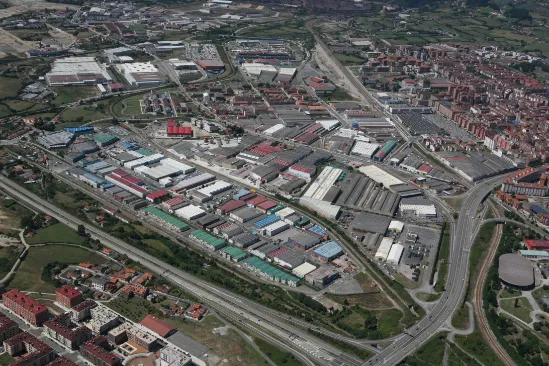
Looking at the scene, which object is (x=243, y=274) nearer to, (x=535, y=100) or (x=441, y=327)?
(x=441, y=327)

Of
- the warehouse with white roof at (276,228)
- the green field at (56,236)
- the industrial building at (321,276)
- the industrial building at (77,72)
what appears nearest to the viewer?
the industrial building at (321,276)

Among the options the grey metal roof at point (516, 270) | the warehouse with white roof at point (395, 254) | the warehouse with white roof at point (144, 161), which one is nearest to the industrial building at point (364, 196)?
the warehouse with white roof at point (395, 254)

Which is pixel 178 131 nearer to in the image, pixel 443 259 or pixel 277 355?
pixel 443 259

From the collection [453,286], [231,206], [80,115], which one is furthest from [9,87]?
[453,286]

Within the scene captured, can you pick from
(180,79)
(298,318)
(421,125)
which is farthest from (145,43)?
(298,318)

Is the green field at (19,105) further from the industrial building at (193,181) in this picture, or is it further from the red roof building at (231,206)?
the red roof building at (231,206)

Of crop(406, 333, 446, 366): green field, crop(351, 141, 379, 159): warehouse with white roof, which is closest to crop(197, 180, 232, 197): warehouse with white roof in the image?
crop(351, 141, 379, 159): warehouse with white roof
